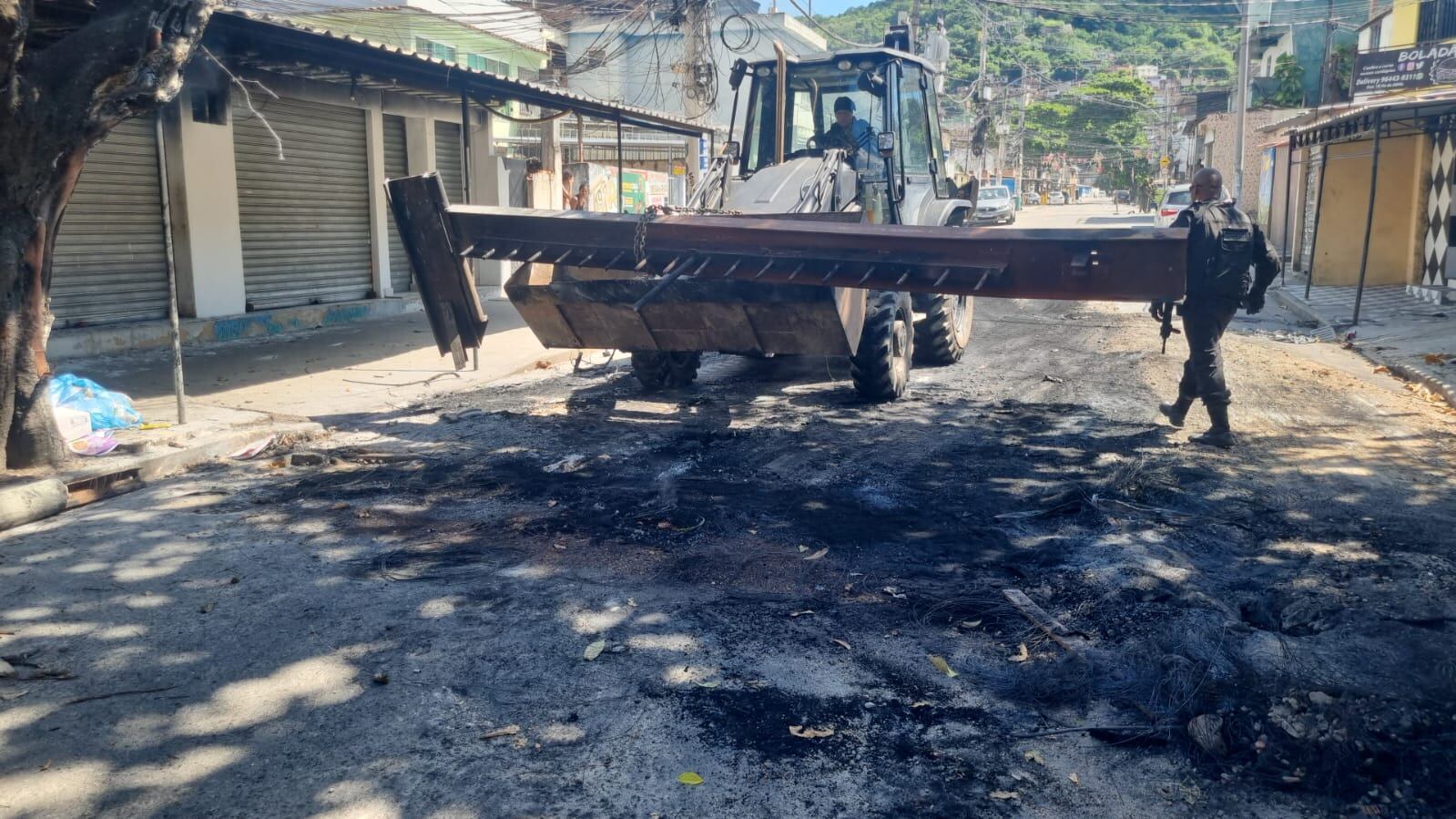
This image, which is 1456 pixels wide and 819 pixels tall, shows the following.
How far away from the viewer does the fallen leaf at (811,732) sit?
11.7 ft

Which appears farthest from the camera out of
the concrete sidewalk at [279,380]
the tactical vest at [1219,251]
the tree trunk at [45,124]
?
the concrete sidewalk at [279,380]

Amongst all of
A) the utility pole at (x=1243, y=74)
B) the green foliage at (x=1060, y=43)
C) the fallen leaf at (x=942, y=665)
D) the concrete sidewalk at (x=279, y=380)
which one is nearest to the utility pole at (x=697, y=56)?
the concrete sidewalk at (x=279, y=380)

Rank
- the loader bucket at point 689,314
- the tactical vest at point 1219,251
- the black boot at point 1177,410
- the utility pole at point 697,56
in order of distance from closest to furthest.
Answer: the tactical vest at point 1219,251, the loader bucket at point 689,314, the black boot at point 1177,410, the utility pole at point 697,56

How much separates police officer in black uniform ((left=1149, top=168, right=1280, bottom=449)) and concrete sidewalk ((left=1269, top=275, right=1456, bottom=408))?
3000mm

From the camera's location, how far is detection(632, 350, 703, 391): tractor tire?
9500mm

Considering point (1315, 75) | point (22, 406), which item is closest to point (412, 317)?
point (22, 406)

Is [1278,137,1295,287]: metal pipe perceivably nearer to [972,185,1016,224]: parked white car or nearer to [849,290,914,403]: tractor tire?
[972,185,1016,224]: parked white car

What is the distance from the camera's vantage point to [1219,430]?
24.6 feet

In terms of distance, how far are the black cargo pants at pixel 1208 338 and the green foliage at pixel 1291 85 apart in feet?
82.0

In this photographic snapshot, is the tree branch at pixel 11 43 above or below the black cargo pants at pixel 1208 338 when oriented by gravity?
above

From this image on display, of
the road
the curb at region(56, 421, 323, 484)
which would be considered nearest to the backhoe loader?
the road

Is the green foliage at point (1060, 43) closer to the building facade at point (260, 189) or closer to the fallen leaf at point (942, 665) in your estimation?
the building facade at point (260, 189)

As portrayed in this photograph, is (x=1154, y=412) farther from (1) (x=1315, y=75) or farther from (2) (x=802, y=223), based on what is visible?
(1) (x=1315, y=75)

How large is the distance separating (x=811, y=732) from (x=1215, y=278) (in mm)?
5246
